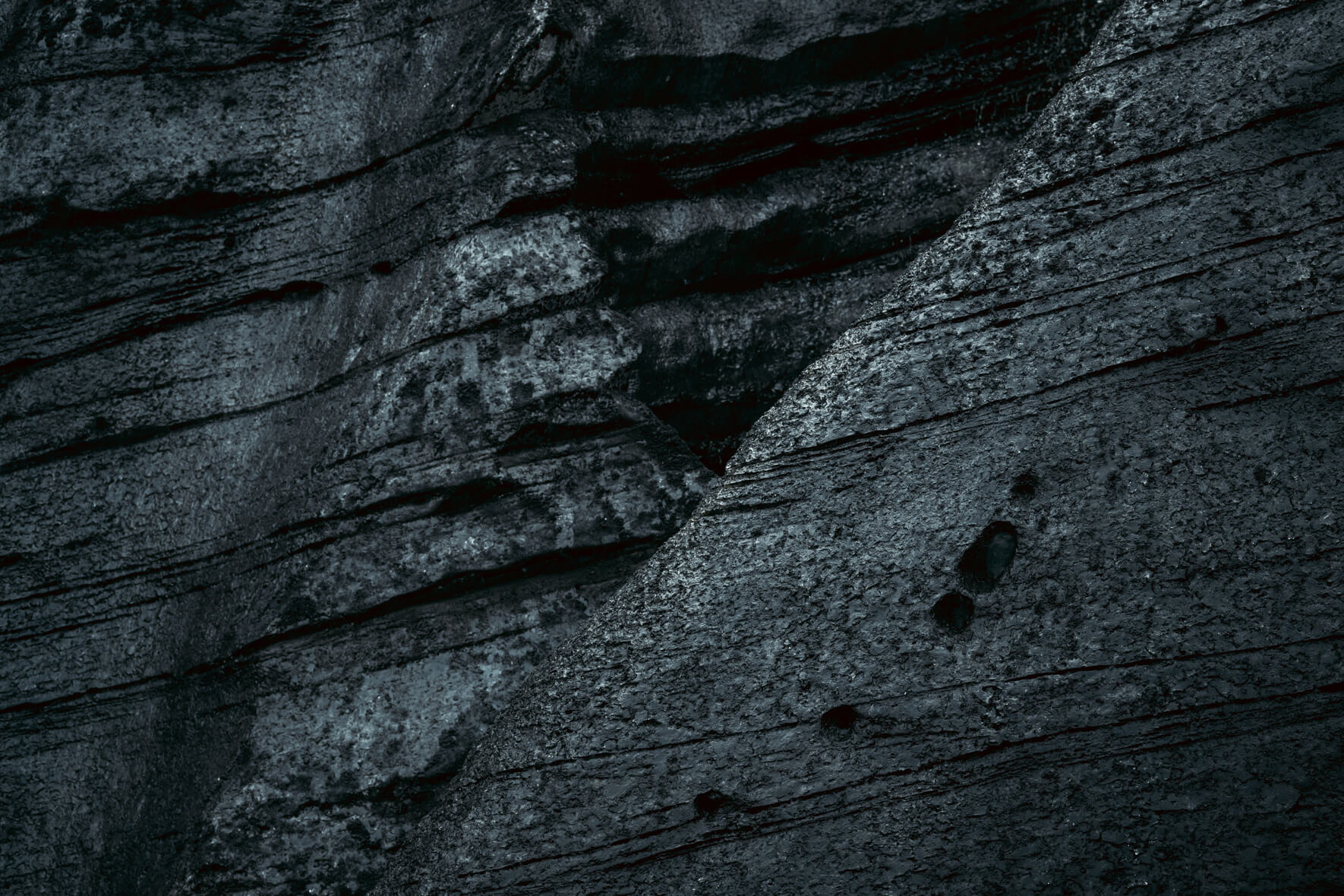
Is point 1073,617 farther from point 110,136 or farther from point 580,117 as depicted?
point 110,136

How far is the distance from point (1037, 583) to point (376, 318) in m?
1.76

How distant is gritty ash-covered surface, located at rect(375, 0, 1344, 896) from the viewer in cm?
172

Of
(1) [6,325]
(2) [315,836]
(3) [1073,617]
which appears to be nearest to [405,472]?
(2) [315,836]

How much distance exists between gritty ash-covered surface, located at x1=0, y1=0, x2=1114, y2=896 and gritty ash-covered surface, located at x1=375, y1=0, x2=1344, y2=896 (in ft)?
2.12

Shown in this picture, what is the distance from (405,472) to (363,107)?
1.05 m

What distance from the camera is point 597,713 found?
6.19ft

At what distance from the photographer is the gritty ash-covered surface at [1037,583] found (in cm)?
172

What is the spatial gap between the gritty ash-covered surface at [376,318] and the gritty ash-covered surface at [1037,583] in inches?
25.5

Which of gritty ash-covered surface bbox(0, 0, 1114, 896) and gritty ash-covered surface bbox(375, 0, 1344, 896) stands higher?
gritty ash-covered surface bbox(0, 0, 1114, 896)

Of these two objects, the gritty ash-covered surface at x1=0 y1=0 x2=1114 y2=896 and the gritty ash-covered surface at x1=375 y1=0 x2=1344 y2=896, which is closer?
the gritty ash-covered surface at x1=375 y1=0 x2=1344 y2=896

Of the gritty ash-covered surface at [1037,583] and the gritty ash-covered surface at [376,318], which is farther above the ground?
the gritty ash-covered surface at [376,318]

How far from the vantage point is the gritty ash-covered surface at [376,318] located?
8.36 ft

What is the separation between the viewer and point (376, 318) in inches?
108

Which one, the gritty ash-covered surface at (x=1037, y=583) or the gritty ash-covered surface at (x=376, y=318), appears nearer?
the gritty ash-covered surface at (x=1037, y=583)
